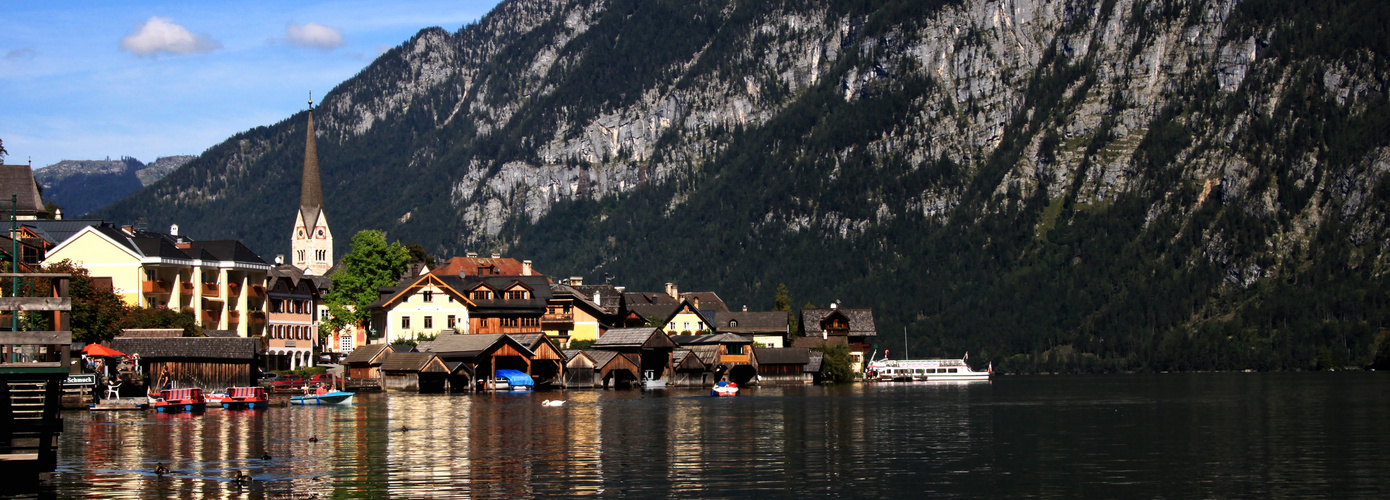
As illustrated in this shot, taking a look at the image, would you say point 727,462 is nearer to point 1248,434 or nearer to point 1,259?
point 1248,434

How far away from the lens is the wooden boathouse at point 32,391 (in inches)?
1558

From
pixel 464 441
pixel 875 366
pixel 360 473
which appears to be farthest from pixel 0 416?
pixel 875 366

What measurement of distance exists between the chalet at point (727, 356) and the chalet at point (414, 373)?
29096mm

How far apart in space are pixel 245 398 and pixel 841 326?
99.5m

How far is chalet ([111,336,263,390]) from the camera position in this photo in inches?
3629

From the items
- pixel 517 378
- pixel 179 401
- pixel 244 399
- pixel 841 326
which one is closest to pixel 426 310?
pixel 517 378

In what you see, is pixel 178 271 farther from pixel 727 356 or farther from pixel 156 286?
pixel 727 356

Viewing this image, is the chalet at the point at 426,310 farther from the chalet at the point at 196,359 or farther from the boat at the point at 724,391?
the chalet at the point at 196,359

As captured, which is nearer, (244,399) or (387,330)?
(244,399)

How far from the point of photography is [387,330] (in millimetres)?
135750

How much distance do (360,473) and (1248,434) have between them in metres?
38.8

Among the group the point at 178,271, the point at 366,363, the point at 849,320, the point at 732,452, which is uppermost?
the point at 178,271

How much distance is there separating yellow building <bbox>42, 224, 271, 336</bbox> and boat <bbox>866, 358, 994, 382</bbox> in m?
75.1

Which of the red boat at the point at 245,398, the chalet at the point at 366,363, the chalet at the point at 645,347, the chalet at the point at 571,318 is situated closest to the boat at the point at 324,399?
the red boat at the point at 245,398
